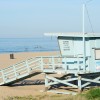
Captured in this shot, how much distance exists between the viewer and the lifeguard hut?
22.0 meters

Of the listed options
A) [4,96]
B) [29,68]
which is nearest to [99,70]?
[29,68]

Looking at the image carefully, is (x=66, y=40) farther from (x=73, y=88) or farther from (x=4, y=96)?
(x=4, y=96)

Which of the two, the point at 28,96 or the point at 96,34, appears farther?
the point at 96,34

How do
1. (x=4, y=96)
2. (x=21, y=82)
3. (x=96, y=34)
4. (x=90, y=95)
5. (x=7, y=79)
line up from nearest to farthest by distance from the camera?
1. (x=90, y=95)
2. (x=4, y=96)
3. (x=96, y=34)
4. (x=7, y=79)
5. (x=21, y=82)

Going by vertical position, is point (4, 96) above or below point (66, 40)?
below

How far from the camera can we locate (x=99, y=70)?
22328 mm

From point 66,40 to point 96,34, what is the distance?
75.8 inches

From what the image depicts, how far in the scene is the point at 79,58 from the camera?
22000 millimetres

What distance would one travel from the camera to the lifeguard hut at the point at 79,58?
22.0 metres

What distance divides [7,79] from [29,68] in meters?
1.89

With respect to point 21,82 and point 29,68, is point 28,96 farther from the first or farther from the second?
point 21,82

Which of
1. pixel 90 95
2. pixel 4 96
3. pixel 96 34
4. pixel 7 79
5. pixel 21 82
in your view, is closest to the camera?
pixel 90 95

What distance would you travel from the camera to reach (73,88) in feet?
77.9

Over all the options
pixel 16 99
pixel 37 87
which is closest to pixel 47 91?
pixel 37 87
